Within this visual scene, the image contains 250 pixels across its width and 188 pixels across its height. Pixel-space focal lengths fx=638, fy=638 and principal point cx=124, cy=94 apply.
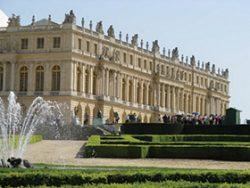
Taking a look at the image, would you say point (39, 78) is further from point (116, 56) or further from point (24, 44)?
point (116, 56)

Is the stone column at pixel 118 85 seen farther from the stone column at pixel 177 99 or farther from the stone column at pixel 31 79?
the stone column at pixel 177 99

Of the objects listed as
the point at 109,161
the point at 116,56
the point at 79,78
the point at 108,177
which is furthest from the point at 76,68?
the point at 108,177

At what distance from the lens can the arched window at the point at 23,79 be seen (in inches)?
2714

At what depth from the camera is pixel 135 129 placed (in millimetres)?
45594

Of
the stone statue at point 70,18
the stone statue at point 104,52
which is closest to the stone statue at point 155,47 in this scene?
the stone statue at point 104,52

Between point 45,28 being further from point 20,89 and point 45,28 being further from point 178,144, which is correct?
point 178,144

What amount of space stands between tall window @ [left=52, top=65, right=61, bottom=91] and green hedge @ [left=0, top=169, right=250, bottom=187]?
2030 inches

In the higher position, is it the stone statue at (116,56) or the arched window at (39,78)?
the stone statue at (116,56)

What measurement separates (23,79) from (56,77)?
4009mm

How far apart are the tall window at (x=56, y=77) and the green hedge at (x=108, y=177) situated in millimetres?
51557

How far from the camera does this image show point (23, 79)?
69250mm

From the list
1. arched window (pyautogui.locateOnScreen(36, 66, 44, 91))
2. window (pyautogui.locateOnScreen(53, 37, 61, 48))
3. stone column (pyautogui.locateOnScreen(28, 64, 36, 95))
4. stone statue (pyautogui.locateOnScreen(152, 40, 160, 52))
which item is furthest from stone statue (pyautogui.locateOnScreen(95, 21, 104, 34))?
stone statue (pyautogui.locateOnScreen(152, 40, 160, 52))

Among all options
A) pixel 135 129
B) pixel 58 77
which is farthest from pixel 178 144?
pixel 58 77

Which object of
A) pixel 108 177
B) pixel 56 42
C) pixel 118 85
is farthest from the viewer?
pixel 118 85
